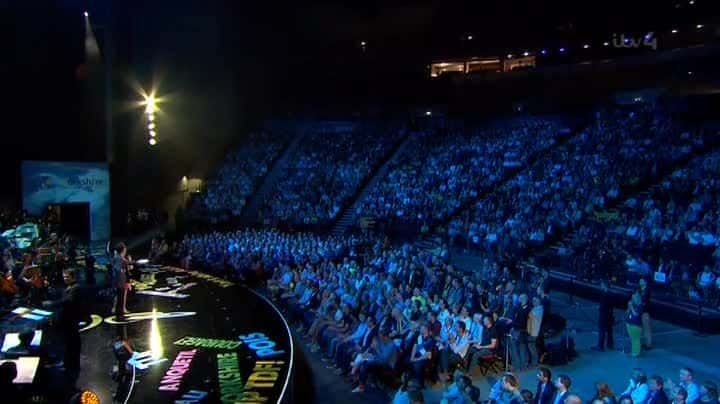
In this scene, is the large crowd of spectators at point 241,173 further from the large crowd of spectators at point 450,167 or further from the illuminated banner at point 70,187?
the large crowd of spectators at point 450,167

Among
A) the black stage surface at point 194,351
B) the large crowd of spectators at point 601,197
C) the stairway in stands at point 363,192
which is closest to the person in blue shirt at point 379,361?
the black stage surface at point 194,351

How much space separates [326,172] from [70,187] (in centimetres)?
1101

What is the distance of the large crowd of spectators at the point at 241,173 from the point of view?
27219 mm

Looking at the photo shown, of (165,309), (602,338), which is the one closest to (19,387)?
(165,309)

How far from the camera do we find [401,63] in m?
33.9

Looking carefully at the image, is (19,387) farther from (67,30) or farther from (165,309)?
(67,30)

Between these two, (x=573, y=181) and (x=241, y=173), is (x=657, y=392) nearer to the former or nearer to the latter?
(x=573, y=181)

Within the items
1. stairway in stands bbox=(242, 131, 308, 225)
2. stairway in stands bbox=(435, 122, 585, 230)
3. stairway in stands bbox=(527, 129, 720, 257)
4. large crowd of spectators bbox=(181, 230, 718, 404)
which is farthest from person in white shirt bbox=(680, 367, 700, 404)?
stairway in stands bbox=(242, 131, 308, 225)

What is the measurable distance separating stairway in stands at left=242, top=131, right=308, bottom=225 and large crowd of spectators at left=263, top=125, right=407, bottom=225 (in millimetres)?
413

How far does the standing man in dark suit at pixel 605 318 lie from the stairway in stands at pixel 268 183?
58.2 feet

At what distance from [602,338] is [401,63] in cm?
2620

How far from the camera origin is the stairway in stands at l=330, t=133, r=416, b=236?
23.6m

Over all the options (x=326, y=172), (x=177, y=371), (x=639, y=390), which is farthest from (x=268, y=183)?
(x=639, y=390)

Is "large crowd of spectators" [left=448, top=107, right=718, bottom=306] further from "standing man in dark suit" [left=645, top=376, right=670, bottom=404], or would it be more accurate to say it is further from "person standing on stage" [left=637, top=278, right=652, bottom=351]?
"standing man in dark suit" [left=645, top=376, right=670, bottom=404]
